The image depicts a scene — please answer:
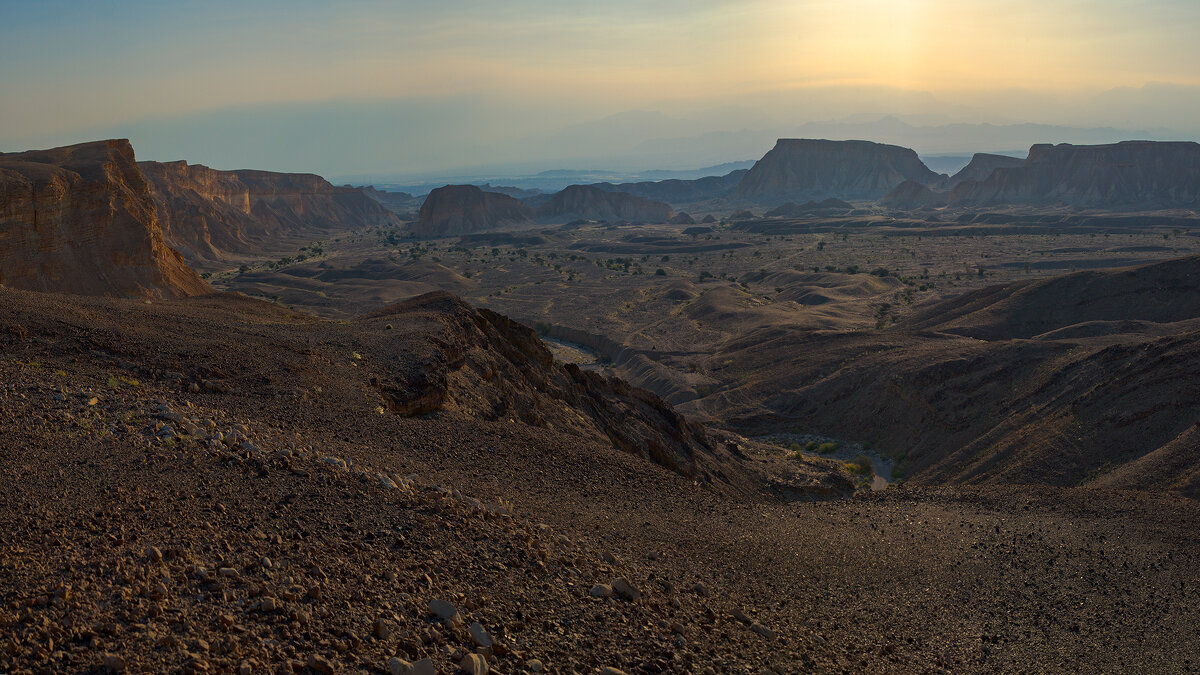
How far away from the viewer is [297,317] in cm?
2353

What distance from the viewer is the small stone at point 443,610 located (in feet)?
21.0

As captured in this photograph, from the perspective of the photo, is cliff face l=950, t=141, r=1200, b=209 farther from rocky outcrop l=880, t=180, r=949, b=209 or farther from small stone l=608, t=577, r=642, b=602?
small stone l=608, t=577, r=642, b=602

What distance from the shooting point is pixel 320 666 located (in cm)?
532

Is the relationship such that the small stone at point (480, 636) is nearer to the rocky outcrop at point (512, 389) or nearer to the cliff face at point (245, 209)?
the rocky outcrop at point (512, 389)

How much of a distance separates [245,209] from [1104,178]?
13911cm

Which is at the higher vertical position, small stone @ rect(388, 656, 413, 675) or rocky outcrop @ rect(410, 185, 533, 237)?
rocky outcrop @ rect(410, 185, 533, 237)

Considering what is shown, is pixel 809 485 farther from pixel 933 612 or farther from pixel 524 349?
pixel 933 612

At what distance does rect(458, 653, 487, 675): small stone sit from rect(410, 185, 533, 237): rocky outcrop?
135880mm

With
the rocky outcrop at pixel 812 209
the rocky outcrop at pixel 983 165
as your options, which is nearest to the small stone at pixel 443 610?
the rocky outcrop at pixel 812 209

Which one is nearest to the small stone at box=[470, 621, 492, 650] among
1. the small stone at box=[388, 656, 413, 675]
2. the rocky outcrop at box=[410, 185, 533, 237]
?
the small stone at box=[388, 656, 413, 675]

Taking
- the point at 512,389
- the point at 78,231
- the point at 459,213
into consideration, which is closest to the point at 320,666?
the point at 512,389

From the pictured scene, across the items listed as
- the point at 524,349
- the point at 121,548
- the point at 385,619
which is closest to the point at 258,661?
the point at 385,619

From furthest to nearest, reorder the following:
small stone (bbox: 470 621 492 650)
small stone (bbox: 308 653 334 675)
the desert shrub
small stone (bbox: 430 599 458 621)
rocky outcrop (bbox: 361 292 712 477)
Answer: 1. the desert shrub
2. rocky outcrop (bbox: 361 292 712 477)
3. small stone (bbox: 430 599 458 621)
4. small stone (bbox: 470 621 492 650)
5. small stone (bbox: 308 653 334 675)

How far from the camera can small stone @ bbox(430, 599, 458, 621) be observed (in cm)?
639
